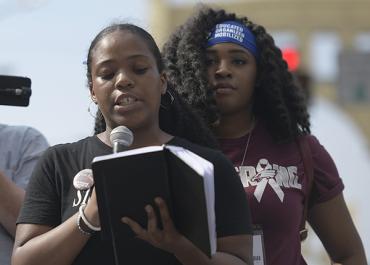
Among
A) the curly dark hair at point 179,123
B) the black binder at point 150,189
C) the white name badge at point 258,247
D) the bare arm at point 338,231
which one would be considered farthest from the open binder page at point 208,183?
the bare arm at point 338,231

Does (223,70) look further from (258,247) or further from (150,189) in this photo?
(150,189)

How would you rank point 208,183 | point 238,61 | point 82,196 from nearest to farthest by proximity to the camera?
point 208,183 < point 82,196 < point 238,61

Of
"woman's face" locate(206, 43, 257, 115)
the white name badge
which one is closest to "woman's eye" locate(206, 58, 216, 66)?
"woman's face" locate(206, 43, 257, 115)

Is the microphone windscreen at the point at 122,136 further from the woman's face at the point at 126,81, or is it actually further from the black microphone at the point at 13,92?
the black microphone at the point at 13,92

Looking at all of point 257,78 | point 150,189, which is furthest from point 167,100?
point 150,189

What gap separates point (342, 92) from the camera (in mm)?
19438

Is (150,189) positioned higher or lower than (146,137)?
lower

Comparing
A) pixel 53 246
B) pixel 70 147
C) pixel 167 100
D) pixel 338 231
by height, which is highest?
pixel 167 100

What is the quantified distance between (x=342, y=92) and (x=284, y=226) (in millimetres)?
14926

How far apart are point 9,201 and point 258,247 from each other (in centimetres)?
103

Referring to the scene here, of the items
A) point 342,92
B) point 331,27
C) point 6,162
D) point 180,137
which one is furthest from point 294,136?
point 331,27

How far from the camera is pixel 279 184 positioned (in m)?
4.78

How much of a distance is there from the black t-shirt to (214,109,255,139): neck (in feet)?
3.11

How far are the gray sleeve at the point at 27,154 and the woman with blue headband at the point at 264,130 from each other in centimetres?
66
